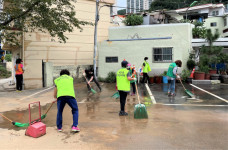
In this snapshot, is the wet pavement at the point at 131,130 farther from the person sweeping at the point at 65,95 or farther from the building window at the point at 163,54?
the building window at the point at 163,54

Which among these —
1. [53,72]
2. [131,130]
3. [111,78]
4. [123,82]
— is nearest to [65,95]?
[131,130]

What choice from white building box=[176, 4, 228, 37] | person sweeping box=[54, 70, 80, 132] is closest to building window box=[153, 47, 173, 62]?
person sweeping box=[54, 70, 80, 132]

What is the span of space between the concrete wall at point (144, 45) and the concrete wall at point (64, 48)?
162cm

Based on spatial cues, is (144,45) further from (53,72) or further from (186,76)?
(53,72)

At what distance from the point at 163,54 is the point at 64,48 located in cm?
699

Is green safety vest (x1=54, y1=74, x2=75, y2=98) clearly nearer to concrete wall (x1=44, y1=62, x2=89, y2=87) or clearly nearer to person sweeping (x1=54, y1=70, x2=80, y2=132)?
person sweeping (x1=54, y1=70, x2=80, y2=132)

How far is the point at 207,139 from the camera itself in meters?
4.15

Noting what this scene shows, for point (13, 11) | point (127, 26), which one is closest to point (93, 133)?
point (13, 11)

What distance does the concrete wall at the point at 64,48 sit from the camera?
12562 mm

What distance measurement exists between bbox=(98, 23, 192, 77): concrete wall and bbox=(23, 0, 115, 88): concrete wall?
162 centimetres

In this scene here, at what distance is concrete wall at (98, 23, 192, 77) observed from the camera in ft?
46.0

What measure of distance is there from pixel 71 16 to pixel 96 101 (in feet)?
18.2

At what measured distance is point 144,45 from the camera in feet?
47.2

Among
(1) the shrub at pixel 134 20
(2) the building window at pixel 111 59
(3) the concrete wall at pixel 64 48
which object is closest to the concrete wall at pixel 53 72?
(3) the concrete wall at pixel 64 48
